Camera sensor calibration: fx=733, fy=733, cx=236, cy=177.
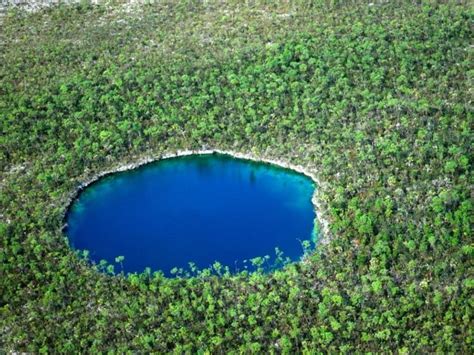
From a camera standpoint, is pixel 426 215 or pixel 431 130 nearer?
pixel 426 215

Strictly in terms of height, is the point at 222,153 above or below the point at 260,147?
above

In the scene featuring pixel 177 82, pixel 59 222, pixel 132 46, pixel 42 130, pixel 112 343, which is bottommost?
pixel 112 343

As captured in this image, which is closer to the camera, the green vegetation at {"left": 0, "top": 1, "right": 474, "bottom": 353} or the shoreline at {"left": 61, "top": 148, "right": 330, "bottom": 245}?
the green vegetation at {"left": 0, "top": 1, "right": 474, "bottom": 353}

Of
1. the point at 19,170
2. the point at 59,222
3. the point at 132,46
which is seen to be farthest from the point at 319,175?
the point at 132,46

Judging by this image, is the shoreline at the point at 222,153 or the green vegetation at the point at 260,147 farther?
the shoreline at the point at 222,153

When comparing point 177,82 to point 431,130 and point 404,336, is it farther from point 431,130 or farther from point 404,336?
point 404,336

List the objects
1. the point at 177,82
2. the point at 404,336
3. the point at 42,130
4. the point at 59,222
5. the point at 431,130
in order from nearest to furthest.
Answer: the point at 404,336, the point at 59,222, the point at 431,130, the point at 42,130, the point at 177,82

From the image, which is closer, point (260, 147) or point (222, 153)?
point (260, 147)

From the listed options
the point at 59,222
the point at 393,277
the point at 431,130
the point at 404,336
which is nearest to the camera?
the point at 404,336
